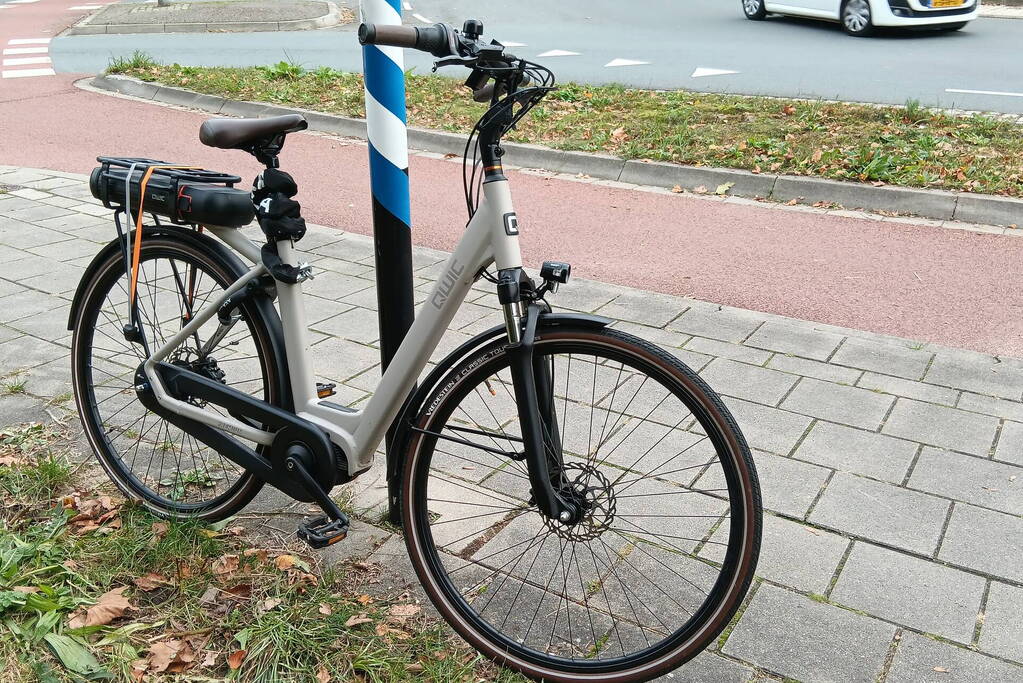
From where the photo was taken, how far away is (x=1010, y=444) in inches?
149

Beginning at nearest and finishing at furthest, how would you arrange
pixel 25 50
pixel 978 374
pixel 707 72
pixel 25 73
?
pixel 978 374 < pixel 707 72 < pixel 25 73 < pixel 25 50

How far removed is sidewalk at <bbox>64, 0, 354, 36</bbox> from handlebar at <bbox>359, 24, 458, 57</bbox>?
1823 centimetres

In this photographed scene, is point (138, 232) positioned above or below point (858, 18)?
above

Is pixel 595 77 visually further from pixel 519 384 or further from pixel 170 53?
pixel 519 384

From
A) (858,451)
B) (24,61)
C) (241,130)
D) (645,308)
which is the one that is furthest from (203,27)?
(858,451)

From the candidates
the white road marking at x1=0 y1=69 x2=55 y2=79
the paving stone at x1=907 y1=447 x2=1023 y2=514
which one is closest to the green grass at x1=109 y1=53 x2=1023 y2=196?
the paving stone at x1=907 y1=447 x2=1023 y2=514

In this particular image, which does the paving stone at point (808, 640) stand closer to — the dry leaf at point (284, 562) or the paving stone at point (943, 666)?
the paving stone at point (943, 666)

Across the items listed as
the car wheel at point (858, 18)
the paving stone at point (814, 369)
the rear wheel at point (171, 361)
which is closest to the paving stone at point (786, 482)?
the paving stone at point (814, 369)

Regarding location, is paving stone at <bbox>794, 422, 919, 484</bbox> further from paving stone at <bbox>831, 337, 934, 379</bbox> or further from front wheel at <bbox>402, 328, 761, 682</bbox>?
paving stone at <bbox>831, 337, 934, 379</bbox>

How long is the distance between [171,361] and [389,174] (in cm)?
99

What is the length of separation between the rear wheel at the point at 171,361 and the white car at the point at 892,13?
1379 centimetres

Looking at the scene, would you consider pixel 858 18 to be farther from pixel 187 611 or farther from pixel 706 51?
pixel 187 611

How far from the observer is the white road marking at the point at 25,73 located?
13922 mm

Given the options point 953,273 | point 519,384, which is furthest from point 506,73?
point 953,273
